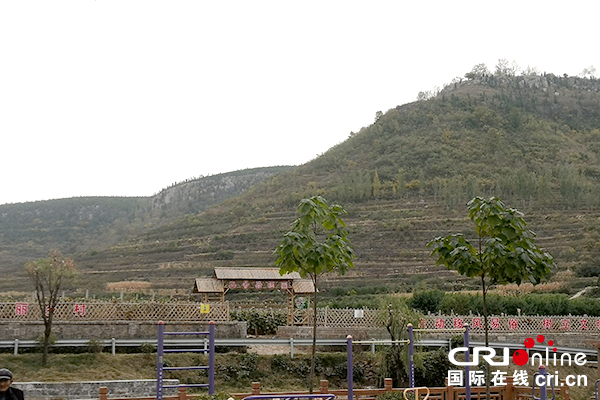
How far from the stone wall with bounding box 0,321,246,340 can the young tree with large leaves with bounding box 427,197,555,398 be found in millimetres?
12207

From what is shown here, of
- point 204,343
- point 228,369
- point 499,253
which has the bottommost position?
point 228,369

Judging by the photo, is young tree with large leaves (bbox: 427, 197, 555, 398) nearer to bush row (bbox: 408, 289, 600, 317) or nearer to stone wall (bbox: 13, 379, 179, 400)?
stone wall (bbox: 13, 379, 179, 400)

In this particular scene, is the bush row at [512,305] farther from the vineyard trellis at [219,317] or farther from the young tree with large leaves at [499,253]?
the young tree with large leaves at [499,253]

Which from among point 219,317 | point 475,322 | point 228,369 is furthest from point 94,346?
point 475,322

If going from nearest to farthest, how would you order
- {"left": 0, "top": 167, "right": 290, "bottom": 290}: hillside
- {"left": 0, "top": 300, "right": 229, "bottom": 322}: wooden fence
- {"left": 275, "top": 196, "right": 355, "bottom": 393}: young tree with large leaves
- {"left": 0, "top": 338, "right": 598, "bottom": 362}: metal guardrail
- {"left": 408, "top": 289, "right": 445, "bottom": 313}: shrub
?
1. {"left": 275, "top": 196, "right": 355, "bottom": 393}: young tree with large leaves
2. {"left": 0, "top": 338, "right": 598, "bottom": 362}: metal guardrail
3. {"left": 0, "top": 300, "right": 229, "bottom": 322}: wooden fence
4. {"left": 408, "top": 289, "right": 445, "bottom": 313}: shrub
5. {"left": 0, "top": 167, "right": 290, "bottom": 290}: hillside

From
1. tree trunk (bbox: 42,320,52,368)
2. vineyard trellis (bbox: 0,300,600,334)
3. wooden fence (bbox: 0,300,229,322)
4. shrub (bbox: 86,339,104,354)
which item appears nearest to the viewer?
tree trunk (bbox: 42,320,52,368)

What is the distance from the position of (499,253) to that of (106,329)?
1421 cm

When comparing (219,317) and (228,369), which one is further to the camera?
(219,317)

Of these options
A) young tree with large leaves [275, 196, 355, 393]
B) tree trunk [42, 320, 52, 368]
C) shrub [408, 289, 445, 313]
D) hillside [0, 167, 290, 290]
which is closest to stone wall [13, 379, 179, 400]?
tree trunk [42, 320, 52, 368]

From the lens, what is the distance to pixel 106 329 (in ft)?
68.9

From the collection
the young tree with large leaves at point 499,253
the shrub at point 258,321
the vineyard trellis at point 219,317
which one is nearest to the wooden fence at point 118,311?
the vineyard trellis at point 219,317

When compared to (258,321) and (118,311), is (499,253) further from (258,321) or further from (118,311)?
(118,311)

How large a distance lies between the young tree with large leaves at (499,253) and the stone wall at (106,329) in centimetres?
1221

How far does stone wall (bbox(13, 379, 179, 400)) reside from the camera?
1502cm
